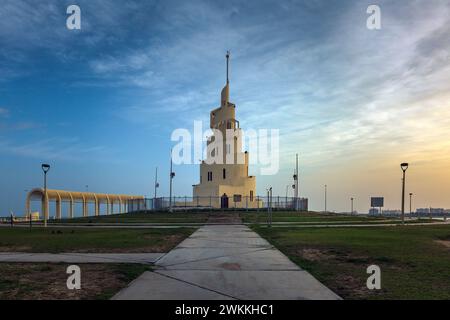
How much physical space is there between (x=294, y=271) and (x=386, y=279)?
234 centimetres

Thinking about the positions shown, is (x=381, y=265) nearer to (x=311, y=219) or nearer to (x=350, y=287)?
(x=350, y=287)

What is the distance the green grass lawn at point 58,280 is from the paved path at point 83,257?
850 millimetres

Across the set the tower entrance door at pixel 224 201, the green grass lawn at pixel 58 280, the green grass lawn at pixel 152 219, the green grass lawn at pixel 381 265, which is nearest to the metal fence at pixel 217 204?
the tower entrance door at pixel 224 201

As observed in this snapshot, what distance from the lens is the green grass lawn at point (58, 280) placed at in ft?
27.0

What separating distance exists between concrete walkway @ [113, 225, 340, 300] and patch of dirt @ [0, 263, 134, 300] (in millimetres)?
594

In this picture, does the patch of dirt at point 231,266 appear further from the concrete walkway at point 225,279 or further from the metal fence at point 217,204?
the metal fence at point 217,204

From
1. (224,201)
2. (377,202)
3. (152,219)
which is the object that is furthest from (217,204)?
(377,202)

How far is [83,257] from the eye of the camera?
542 inches

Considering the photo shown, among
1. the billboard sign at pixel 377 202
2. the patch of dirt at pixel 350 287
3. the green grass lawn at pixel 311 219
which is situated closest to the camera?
the patch of dirt at pixel 350 287

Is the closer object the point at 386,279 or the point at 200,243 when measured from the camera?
the point at 386,279
